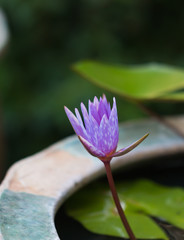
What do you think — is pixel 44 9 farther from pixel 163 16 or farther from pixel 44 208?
pixel 44 208

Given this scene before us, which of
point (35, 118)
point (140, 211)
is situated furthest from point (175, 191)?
point (35, 118)

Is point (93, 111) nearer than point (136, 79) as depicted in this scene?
Yes

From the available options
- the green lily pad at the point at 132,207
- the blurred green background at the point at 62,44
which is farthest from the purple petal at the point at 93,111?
the blurred green background at the point at 62,44

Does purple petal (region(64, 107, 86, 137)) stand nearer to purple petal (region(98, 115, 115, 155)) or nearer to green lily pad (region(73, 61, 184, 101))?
purple petal (region(98, 115, 115, 155))

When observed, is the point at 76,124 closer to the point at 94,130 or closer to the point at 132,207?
the point at 94,130

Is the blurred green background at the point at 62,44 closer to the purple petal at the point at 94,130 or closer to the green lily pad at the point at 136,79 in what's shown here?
the green lily pad at the point at 136,79

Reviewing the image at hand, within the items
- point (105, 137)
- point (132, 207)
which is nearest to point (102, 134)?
point (105, 137)
